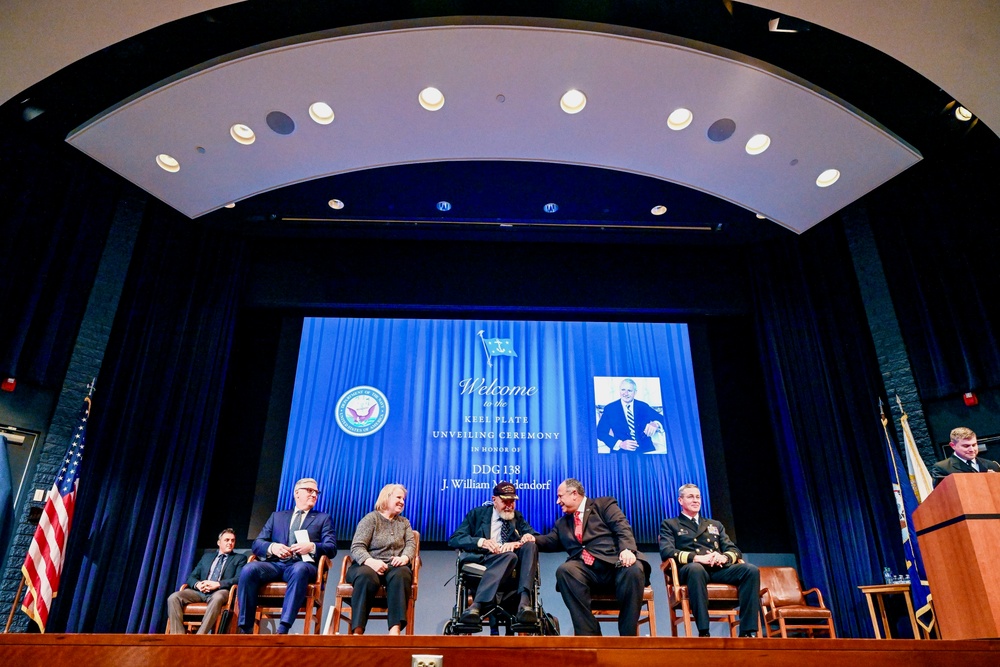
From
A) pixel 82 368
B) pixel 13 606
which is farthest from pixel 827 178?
pixel 13 606

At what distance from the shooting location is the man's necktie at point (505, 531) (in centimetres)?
418

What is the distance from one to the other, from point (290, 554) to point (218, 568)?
0.81m

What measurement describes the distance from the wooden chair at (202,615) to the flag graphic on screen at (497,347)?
272cm

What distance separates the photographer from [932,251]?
5387mm

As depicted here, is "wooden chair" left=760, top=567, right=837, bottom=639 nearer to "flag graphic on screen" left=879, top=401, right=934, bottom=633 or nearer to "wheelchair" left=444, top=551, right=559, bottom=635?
"flag graphic on screen" left=879, top=401, right=934, bottom=633

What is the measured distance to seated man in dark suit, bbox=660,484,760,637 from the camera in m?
3.78

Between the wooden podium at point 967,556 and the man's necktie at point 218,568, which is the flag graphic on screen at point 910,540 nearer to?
the wooden podium at point 967,556

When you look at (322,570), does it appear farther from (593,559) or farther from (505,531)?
(593,559)

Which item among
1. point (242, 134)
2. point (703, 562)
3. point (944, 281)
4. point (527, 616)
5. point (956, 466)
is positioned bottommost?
point (527, 616)

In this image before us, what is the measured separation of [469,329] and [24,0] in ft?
12.4

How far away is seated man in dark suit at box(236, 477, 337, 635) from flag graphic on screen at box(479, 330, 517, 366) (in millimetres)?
1939

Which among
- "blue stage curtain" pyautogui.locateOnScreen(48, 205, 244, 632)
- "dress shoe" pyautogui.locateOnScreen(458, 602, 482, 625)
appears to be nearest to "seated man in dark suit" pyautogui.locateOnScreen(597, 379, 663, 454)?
"dress shoe" pyautogui.locateOnScreen(458, 602, 482, 625)

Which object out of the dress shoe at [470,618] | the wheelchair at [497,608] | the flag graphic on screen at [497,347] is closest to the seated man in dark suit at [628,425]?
the flag graphic on screen at [497,347]

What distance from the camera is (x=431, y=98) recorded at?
14.8ft
